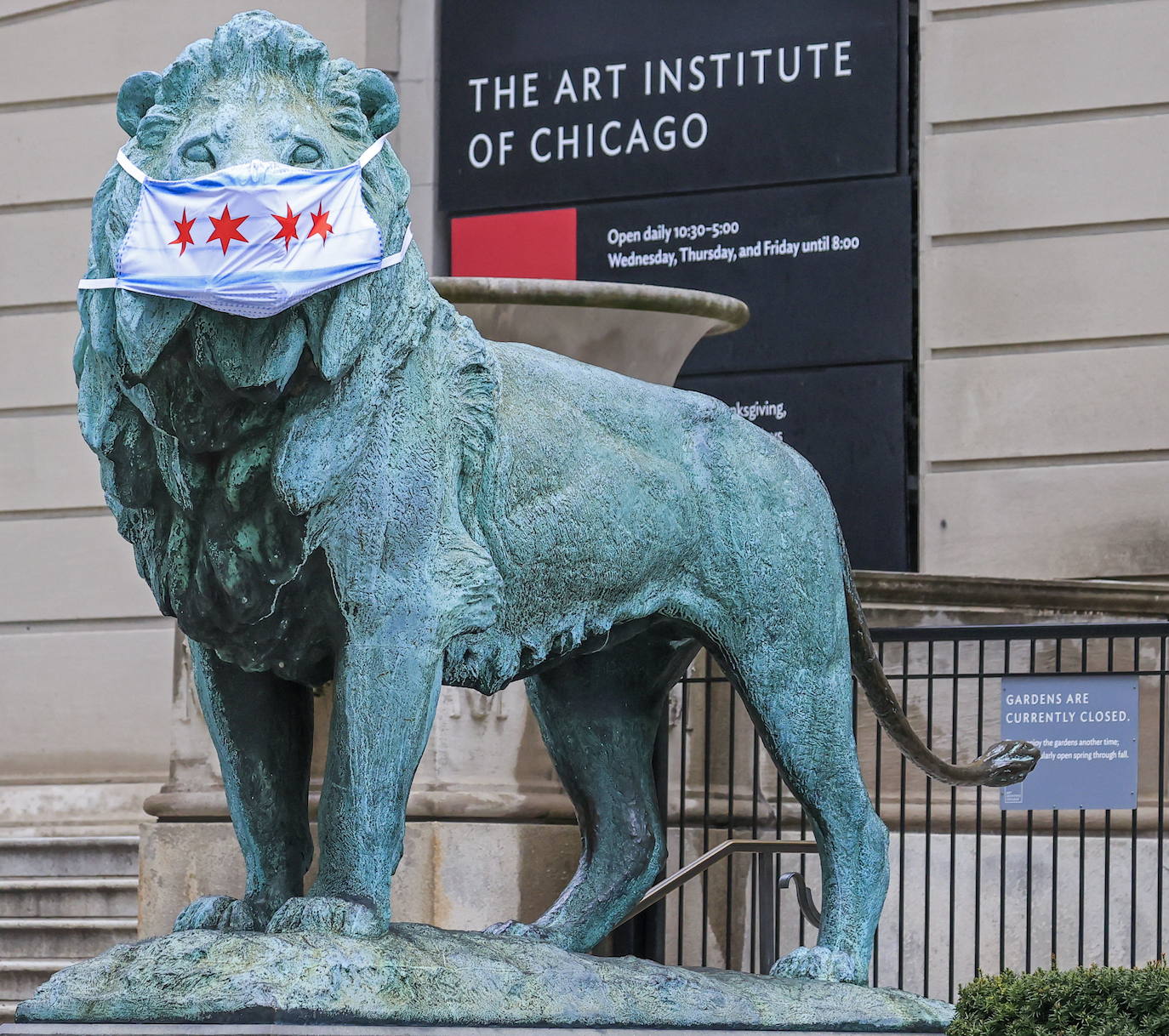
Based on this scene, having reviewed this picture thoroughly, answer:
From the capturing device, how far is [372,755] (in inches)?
201

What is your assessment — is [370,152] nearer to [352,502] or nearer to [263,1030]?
[352,502]

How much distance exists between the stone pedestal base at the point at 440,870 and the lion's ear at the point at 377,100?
373cm

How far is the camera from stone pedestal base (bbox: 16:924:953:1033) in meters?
4.69

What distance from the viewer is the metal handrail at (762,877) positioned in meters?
9.40

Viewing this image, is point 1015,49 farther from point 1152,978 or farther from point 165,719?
point 1152,978

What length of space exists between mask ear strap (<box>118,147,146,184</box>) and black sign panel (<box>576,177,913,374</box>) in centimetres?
1000

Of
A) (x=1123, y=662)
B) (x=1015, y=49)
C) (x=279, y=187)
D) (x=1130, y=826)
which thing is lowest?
(x=1130, y=826)

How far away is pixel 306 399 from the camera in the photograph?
510 cm

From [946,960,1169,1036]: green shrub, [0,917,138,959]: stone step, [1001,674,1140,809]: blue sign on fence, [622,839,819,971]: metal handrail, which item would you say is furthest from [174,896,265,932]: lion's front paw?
[0,917,138,959]: stone step

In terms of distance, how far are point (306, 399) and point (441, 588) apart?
1.71 feet

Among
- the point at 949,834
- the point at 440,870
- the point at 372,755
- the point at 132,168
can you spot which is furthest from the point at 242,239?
the point at 949,834

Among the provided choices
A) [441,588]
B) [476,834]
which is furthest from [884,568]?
[441,588]

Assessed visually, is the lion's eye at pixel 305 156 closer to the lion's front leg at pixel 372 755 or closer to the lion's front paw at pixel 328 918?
the lion's front leg at pixel 372 755

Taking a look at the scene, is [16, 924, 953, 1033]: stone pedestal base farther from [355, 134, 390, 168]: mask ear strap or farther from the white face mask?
[355, 134, 390, 168]: mask ear strap
